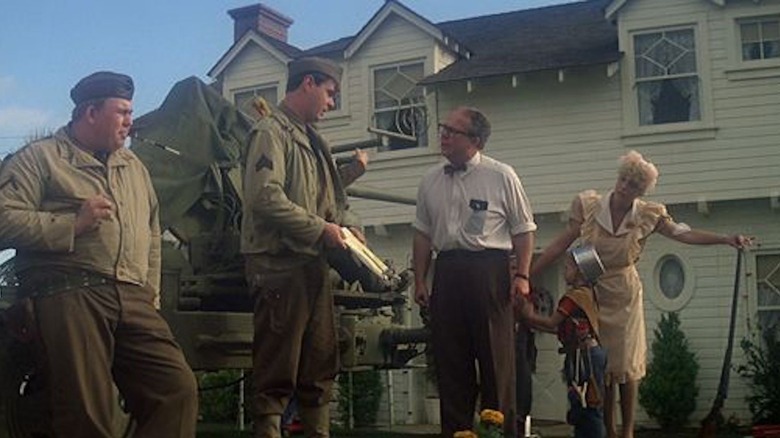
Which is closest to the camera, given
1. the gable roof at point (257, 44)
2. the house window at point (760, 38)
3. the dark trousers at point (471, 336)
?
the dark trousers at point (471, 336)

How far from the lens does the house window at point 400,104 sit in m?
19.8

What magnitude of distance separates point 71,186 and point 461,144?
202cm

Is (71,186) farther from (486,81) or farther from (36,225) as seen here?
(486,81)

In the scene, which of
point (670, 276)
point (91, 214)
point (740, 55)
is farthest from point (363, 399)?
point (91, 214)

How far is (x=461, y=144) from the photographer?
20.0 ft

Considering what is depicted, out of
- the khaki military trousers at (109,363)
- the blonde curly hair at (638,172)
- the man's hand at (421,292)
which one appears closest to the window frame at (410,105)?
the blonde curly hair at (638,172)

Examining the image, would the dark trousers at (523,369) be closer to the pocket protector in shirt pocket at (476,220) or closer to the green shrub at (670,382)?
the pocket protector in shirt pocket at (476,220)

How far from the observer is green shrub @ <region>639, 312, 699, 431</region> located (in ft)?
55.5

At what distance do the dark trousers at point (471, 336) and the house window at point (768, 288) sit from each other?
40.6 ft

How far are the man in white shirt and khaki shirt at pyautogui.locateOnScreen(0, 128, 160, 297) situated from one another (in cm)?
154

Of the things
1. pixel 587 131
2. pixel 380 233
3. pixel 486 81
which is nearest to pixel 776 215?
pixel 587 131

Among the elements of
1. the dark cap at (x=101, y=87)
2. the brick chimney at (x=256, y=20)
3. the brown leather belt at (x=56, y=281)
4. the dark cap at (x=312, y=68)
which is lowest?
the brown leather belt at (x=56, y=281)

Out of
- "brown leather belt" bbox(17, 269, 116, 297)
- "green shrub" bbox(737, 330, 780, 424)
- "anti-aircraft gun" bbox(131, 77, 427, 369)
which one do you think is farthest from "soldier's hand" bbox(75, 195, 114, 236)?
"green shrub" bbox(737, 330, 780, 424)

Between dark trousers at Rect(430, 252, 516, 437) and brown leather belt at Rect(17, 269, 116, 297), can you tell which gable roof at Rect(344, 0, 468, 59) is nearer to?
dark trousers at Rect(430, 252, 516, 437)
